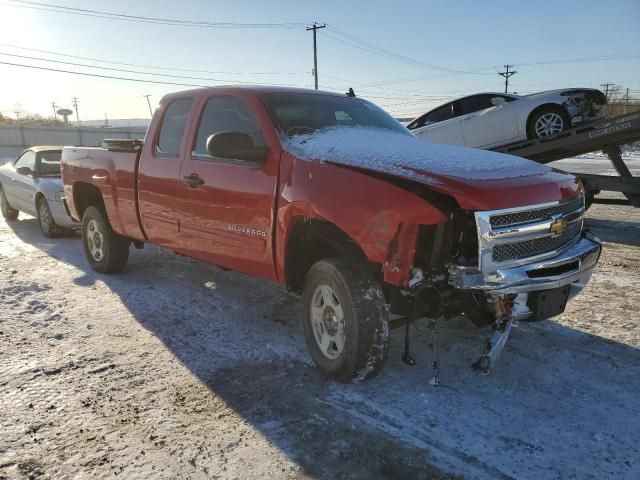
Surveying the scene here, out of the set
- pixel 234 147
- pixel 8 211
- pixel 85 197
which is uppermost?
pixel 234 147

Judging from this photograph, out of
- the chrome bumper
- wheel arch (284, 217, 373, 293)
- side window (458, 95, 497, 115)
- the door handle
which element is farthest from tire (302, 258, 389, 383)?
side window (458, 95, 497, 115)

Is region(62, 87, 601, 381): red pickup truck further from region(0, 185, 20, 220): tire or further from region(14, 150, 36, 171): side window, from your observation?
region(0, 185, 20, 220): tire

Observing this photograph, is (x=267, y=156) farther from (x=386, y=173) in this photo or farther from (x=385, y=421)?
(x=385, y=421)

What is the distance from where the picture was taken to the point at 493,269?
2.90 meters

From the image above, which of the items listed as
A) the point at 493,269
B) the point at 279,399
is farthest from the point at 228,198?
the point at 493,269

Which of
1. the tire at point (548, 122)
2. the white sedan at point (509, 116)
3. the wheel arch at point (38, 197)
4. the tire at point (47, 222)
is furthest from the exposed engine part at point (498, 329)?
the wheel arch at point (38, 197)

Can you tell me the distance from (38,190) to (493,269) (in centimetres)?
828

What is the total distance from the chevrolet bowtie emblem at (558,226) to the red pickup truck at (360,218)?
0.04ft

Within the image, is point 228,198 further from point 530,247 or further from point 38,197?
point 38,197

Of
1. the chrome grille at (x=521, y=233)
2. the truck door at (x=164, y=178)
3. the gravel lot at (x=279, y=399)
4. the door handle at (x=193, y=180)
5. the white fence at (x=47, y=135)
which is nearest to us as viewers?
the gravel lot at (x=279, y=399)

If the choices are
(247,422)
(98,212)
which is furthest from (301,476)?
(98,212)

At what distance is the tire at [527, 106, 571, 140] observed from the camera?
9.05 m

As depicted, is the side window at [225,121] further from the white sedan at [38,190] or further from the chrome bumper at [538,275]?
the white sedan at [38,190]

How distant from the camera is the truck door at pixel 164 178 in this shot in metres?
4.70
